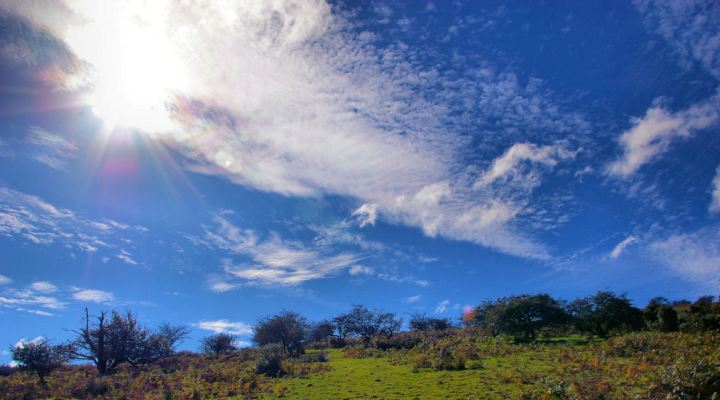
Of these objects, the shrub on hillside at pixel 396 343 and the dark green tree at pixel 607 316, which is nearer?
the dark green tree at pixel 607 316

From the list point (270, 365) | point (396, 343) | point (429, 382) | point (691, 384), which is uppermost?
point (396, 343)

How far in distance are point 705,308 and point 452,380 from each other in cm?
4157

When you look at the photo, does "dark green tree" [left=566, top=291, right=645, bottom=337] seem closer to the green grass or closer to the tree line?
the tree line

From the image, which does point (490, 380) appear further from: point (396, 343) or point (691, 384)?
point (396, 343)

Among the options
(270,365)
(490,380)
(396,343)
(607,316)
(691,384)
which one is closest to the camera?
(691,384)

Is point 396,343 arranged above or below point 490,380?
above

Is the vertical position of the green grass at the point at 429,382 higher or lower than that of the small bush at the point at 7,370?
lower

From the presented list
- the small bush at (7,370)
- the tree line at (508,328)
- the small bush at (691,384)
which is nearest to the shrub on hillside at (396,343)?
the tree line at (508,328)

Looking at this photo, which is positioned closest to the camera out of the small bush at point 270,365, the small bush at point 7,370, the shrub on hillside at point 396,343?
the small bush at point 270,365

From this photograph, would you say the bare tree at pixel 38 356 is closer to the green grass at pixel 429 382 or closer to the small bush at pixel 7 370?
the small bush at pixel 7 370

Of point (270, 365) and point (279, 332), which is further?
point (279, 332)

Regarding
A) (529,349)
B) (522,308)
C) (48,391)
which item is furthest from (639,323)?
(48,391)

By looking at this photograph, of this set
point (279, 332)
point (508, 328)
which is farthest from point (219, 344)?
point (508, 328)

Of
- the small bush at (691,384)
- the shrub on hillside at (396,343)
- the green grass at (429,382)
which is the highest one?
the shrub on hillside at (396,343)
